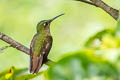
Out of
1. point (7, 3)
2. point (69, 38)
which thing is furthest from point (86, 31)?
point (7, 3)

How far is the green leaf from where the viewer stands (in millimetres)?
→ 881

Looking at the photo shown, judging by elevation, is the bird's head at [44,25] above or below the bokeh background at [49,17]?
above

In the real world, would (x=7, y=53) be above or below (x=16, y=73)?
below

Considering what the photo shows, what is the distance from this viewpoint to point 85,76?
2.93ft

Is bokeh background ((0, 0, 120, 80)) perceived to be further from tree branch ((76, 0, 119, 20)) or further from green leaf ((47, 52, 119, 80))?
green leaf ((47, 52, 119, 80))

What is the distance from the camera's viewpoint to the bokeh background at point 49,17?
7.64 meters

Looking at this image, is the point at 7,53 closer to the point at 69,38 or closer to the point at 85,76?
the point at 69,38

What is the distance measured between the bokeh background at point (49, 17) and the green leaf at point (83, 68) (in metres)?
6.34

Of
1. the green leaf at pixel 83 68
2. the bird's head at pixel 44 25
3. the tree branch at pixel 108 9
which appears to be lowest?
the bird's head at pixel 44 25

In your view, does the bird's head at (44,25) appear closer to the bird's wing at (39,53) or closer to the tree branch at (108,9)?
the bird's wing at (39,53)

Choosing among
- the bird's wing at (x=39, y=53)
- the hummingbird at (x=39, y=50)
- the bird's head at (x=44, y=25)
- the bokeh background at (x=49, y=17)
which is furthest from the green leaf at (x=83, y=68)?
the bokeh background at (x=49, y=17)

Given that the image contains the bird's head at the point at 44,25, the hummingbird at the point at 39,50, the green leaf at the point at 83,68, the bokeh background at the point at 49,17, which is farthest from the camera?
the bokeh background at the point at 49,17

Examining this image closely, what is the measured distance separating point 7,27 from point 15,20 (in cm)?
38

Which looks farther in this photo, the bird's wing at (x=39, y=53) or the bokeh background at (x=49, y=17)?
the bokeh background at (x=49, y=17)
